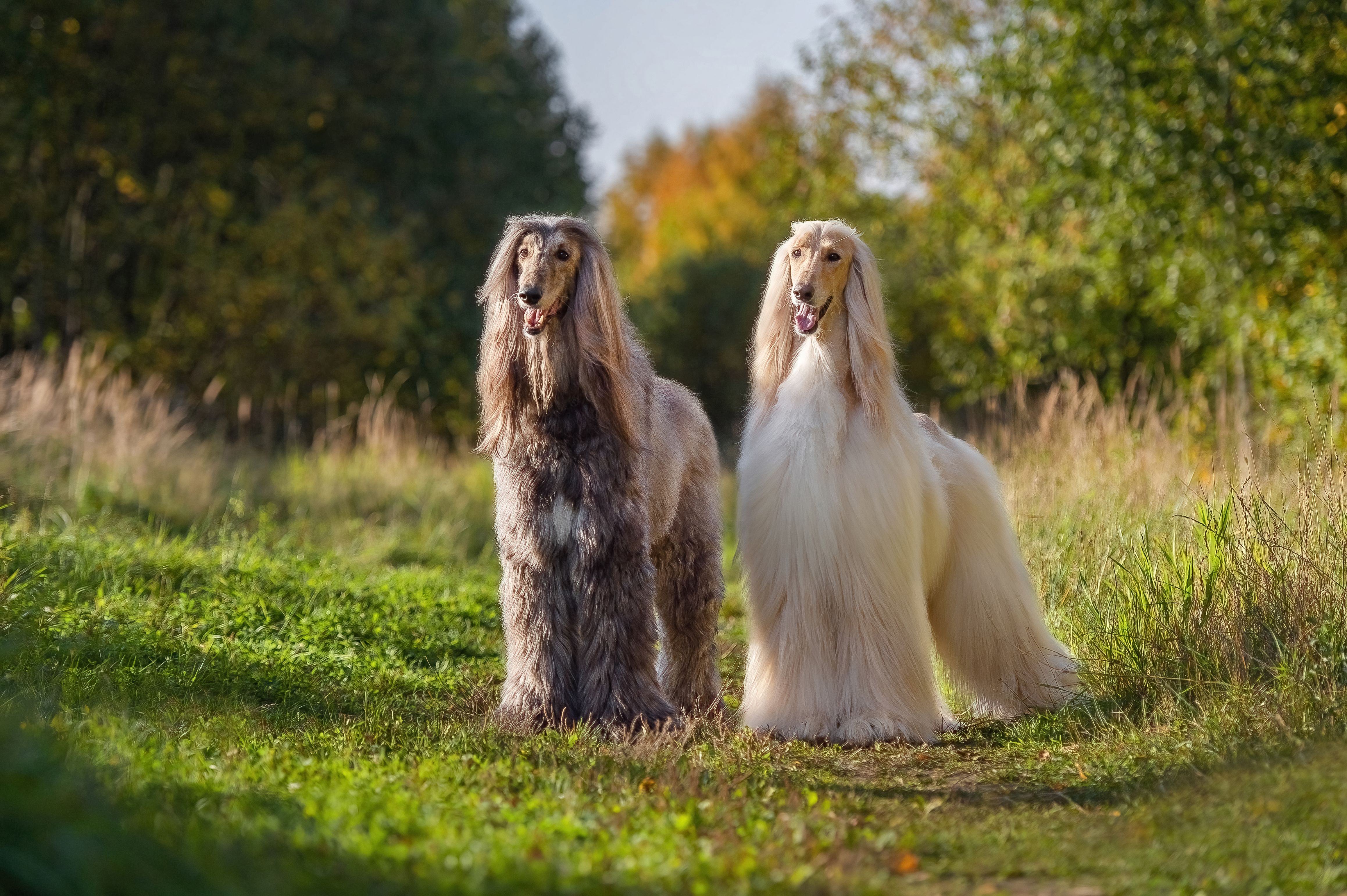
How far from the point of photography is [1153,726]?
16.0ft

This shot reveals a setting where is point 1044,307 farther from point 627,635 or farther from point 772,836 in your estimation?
point 772,836

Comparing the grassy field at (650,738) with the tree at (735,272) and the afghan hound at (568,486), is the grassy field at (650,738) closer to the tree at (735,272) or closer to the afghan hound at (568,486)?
the afghan hound at (568,486)

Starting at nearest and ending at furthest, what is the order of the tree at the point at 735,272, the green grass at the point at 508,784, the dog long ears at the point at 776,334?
1. the green grass at the point at 508,784
2. the dog long ears at the point at 776,334
3. the tree at the point at 735,272

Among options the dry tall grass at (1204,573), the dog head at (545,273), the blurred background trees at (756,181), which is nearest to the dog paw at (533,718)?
the dog head at (545,273)

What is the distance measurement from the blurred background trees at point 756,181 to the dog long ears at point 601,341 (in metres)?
6.65

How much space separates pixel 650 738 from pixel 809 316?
1.70m

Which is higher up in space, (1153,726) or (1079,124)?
(1079,124)

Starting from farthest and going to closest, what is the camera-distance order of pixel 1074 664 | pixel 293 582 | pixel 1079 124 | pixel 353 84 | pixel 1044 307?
pixel 353 84, pixel 1044 307, pixel 1079 124, pixel 293 582, pixel 1074 664

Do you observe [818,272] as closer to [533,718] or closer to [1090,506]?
[533,718]

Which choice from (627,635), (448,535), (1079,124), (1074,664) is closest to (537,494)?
(627,635)

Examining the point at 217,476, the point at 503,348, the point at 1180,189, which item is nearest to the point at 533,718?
the point at 503,348

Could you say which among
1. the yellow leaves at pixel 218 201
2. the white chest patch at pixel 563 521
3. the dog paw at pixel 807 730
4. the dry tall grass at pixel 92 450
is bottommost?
the dog paw at pixel 807 730

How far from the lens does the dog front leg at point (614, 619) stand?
4.99 meters

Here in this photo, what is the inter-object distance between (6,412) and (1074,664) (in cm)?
750
